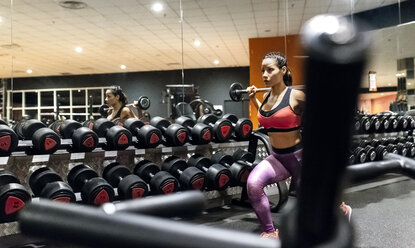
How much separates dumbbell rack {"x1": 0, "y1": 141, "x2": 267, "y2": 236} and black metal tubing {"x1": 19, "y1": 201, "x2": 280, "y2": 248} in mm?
2575

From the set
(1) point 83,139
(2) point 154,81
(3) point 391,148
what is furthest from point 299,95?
(2) point 154,81

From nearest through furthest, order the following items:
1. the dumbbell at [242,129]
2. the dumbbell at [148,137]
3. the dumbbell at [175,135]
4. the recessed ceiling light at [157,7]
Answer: the dumbbell at [148,137], the dumbbell at [175,135], the dumbbell at [242,129], the recessed ceiling light at [157,7]

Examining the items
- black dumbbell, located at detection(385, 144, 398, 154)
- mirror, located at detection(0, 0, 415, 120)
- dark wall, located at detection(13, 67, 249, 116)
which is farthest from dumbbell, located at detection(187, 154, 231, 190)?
dark wall, located at detection(13, 67, 249, 116)

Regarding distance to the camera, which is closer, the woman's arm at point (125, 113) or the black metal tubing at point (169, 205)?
the black metal tubing at point (169, 205)

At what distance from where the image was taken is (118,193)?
10.7ft

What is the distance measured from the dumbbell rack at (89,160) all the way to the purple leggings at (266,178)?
1.38m

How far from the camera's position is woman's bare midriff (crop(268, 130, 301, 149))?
2.82 m

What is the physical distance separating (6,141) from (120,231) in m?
2.88

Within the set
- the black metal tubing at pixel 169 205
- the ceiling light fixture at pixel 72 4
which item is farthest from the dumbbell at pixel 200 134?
the ceiling light fixture at pixel 72 4

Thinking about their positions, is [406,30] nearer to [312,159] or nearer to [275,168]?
[275,168]

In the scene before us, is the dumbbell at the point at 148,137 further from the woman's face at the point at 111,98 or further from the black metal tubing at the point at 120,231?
the black metal tubing at the point at 120,231

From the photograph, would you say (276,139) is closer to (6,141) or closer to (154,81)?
(6,141)

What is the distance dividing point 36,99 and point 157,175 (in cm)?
778

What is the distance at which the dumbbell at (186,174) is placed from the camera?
11.7 ft
